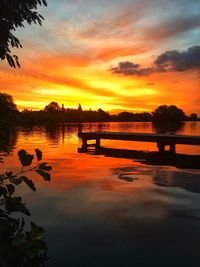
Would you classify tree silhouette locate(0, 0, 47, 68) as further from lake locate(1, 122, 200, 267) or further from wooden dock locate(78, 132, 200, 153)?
wooden dock locate(78, 132, 200, 153)

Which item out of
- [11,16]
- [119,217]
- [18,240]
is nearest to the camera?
[18,240]

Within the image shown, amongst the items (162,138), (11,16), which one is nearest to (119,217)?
(11,16)

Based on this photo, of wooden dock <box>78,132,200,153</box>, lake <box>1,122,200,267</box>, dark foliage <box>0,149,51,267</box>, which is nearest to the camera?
dark foliage <box>0,149,51,267</box>

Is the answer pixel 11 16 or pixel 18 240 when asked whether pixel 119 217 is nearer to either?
pixel 11 16

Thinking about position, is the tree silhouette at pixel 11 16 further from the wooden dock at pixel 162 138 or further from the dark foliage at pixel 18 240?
the wooden dock at pixel 162 138

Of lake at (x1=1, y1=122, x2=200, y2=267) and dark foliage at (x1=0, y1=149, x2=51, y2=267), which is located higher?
dark foliage at (x1=0, y1=149, x2=51, y2=267)

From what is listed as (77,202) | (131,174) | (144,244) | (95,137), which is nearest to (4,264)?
(144,244)

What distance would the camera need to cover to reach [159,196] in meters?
12.4

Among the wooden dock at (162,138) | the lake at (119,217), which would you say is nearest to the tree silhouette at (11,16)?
the lake at (119,217)

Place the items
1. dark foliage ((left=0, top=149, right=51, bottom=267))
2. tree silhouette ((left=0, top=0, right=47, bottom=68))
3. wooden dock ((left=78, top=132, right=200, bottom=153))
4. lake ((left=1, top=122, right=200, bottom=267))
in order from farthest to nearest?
wooden dock ((left=78, top=132, right=200, bottom=153)) → lake ((left=1, top=122, right=200, bottom=267)) → tree silhouette ((left=0, top=0, right=47, bottom=68)) → dark foliage ((left=0, top=149, right=51, bottom=267))

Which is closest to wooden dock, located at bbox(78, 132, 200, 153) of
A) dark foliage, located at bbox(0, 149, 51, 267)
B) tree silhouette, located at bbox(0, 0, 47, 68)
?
tree silhouette, located at bbox(0, 0, 47, 68)

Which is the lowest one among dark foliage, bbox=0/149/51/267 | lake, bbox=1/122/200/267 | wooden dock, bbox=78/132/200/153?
lake, bbox=1/122/200/267

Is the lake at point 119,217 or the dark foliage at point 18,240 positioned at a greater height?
the dark foliage at point 18,240

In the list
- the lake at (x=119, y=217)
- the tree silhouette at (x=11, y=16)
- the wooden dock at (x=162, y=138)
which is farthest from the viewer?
the wooden dock at (x=162, y=138)
